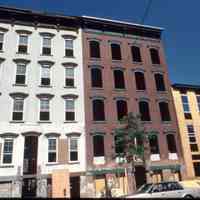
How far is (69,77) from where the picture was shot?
75.4 feet

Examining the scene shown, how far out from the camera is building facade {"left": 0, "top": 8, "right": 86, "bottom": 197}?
18.8 metres

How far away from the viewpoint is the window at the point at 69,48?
24.0 m

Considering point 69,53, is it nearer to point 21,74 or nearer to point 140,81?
point 21,74

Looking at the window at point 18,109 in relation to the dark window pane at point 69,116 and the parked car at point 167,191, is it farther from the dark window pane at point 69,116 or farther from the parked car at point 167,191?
the parked car at point 167,191

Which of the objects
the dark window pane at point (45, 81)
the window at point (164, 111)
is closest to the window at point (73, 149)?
the dark window pane at point (45, 81)

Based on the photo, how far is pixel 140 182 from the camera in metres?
21.1

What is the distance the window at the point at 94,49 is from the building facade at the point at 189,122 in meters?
9.39

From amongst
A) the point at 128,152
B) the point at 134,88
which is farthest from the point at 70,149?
the point at 134,88

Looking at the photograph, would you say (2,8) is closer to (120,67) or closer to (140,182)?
(120,67)

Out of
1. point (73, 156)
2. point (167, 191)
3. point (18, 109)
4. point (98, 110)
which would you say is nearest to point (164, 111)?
point (98, 110)

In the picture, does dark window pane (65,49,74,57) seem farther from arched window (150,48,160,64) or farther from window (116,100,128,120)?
arched window (150,48,160,64)

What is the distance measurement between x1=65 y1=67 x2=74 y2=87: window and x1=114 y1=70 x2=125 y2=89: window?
4.69m

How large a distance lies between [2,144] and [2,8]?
13858 millimetres

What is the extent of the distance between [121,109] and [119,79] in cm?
342
